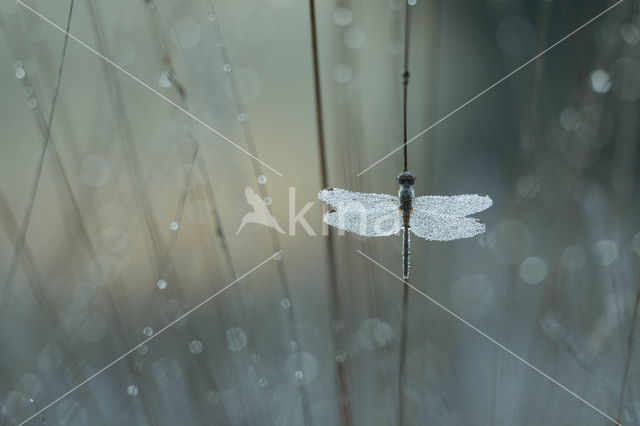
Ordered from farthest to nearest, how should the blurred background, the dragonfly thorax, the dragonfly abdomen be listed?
1. the blurred background
2. the dragonfly abdomen
3. the dragonfly thorax

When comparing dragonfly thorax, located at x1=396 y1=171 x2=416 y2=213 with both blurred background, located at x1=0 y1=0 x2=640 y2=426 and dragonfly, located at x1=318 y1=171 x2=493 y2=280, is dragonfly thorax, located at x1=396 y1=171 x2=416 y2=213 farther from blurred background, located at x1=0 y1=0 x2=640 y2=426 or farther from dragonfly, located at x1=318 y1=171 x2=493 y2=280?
blurred background, located at x1=0 y1=0 x2=640 y2=426

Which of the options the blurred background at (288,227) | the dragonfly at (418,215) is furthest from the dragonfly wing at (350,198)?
the blurred background at (288,227)

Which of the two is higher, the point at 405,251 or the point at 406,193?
the point at 406,193

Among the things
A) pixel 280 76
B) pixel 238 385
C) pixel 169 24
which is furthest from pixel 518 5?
pixel 238 385

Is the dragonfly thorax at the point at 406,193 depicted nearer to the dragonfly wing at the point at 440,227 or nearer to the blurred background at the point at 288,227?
the dragonfly wing at the point at 440,227

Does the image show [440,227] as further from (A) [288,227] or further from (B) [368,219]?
(A) [288,227]

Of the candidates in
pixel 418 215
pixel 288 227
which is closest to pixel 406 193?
pixel 418 215

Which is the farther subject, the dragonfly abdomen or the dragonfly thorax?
the dragonfly abdomen

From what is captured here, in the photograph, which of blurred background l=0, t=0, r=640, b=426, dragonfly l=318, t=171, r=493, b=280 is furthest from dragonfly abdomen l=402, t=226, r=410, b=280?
blurred background l=0, t=0, r=640, b=426
